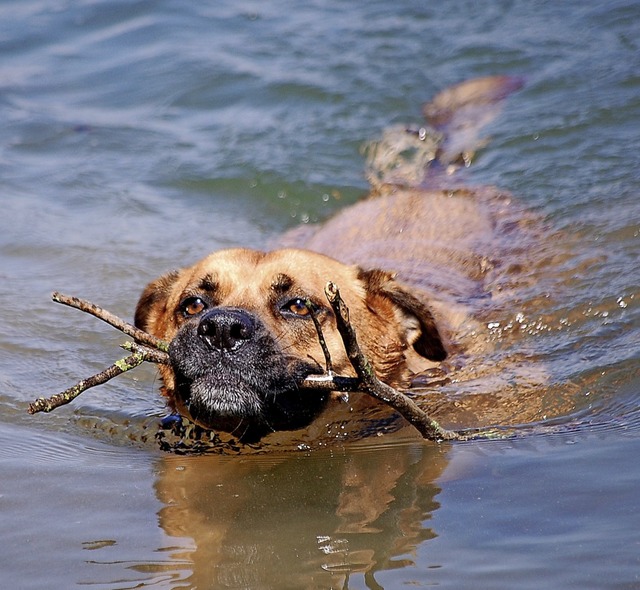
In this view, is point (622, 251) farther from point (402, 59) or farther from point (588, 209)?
point (402, 59)

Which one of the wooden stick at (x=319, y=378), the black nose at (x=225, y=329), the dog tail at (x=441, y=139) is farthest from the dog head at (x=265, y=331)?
the dog tail at (x=441, y=139)

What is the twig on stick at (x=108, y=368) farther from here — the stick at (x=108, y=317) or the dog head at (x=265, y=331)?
the dog head at (x=265, y=331)

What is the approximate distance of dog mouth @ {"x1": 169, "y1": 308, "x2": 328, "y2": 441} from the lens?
399cm

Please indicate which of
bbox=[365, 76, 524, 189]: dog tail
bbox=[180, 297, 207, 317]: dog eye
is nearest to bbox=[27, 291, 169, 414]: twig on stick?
bbox=[180, 297, 207, 317]: dog eye

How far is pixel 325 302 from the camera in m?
4.68

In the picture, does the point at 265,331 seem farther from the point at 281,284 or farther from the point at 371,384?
the point at 371,384

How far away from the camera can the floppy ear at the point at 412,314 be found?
5.02 metres

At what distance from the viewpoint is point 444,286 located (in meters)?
6.05

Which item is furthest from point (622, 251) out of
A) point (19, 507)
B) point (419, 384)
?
point (19, 507)

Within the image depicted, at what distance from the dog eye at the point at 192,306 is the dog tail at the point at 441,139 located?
3.49 m

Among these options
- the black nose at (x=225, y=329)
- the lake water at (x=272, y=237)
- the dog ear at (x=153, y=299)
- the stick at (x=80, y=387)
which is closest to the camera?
the lake water at (x=272, y=237)

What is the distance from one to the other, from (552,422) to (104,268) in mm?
3950

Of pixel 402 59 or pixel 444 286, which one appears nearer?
pixel 444 286

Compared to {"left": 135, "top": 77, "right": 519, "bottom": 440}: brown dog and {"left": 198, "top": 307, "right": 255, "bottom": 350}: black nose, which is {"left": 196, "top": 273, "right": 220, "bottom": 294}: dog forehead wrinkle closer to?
{"left": 135, "top": 77, "right": 519, "bottom": 440}: brown dog
